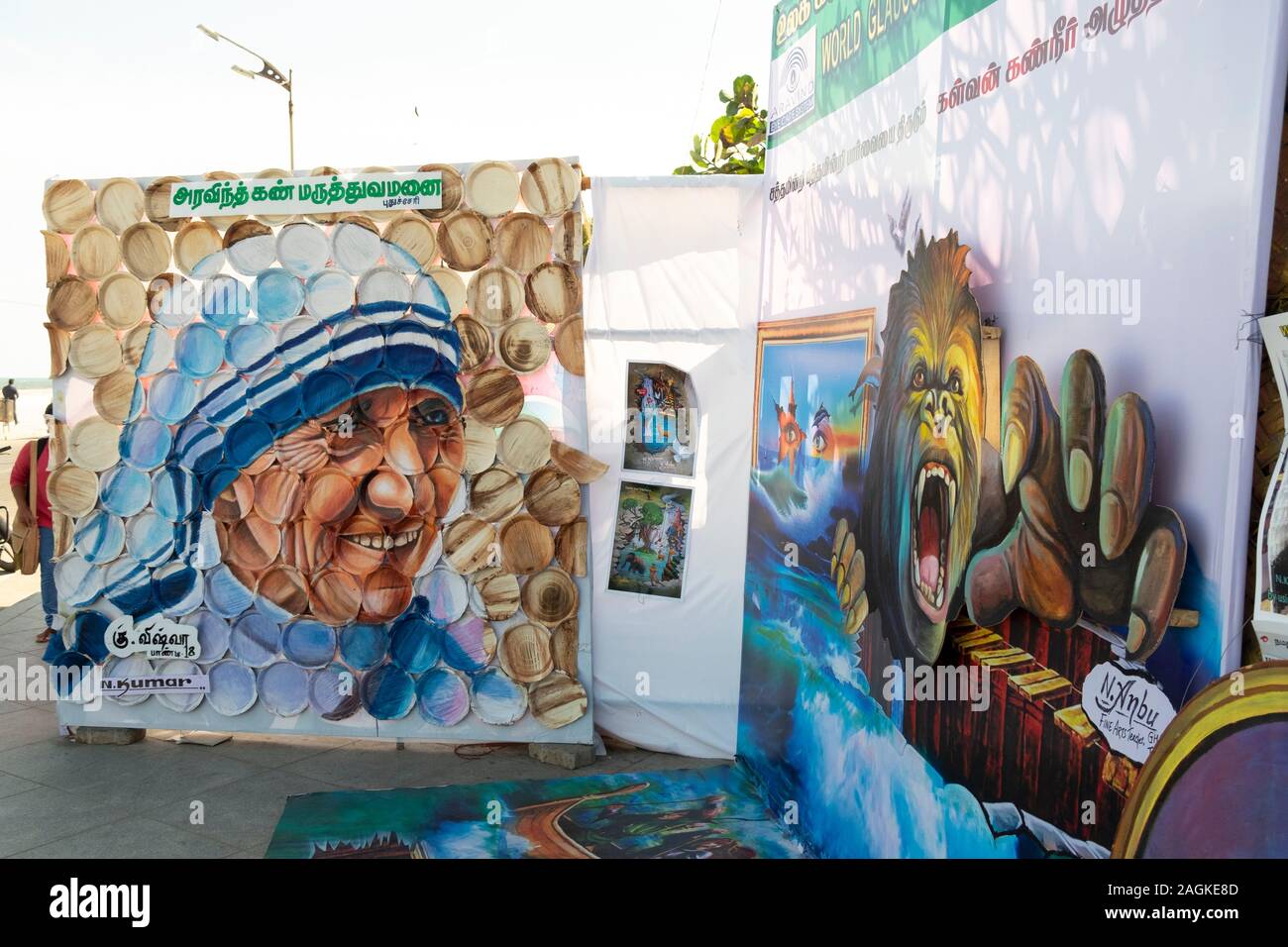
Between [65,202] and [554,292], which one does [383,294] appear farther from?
[65,202]

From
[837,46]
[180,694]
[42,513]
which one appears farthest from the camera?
[42,513]

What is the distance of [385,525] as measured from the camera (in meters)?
4.96

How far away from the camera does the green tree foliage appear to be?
542 cm

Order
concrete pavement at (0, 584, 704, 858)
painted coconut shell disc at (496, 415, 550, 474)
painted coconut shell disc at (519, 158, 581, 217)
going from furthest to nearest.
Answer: painted coconut shell disc at (496, 415, 550, 474)
painted coconut shell disc at (519, 158, 581, 217)
concrete pavement at (0, 584, 704, 858)

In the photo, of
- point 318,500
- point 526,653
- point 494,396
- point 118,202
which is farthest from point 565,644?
point 118,202

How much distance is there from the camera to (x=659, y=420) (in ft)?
16.5

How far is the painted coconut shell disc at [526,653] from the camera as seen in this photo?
498 centimetres

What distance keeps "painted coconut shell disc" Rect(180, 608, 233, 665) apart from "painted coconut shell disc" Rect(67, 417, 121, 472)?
31.2 inches

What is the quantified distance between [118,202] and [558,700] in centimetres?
298

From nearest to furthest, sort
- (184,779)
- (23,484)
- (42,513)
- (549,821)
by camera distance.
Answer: (549,821), (184,779), (42,513), (23,484)

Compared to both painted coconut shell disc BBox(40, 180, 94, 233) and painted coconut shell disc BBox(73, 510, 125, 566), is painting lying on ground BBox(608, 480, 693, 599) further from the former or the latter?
painted coconut shell disc BBox(40, 180, 94, 233)

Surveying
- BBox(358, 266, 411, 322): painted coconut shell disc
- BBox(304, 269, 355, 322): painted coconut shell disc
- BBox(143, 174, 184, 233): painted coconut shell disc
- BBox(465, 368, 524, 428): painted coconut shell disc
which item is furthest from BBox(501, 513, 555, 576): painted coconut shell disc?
BBox(143, 174, 184, 233): painted coconut shell disc
